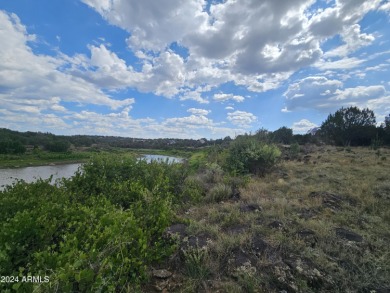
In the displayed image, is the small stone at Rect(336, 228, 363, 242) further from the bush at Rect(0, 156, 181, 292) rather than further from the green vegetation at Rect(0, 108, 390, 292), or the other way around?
the bush at Rect(0, 156, 181, 292)

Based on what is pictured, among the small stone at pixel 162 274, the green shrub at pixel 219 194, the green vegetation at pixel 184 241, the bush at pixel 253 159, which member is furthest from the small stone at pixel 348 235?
the bush at pixel 253 159

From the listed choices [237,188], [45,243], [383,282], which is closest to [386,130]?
[237,188]

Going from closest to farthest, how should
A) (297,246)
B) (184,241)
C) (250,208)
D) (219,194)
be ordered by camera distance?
(297,246), (184,241), (250,208), (219,194)

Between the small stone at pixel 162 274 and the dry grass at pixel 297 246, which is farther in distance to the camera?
the small stone at pixel 162 274

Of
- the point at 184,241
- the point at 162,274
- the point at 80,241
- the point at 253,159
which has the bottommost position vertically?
the point at 162,274

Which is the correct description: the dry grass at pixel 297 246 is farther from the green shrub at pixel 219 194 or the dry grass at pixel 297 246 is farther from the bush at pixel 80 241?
the green shrub at pixel 219 194

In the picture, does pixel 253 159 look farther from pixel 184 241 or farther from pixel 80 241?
pixel 80 241

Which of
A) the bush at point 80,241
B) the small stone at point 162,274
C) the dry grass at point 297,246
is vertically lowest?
the small stone at point 162,274

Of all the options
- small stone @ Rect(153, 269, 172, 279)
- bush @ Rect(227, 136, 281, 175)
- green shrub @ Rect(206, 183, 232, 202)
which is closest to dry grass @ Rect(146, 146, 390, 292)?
small stone @ Rect(153, 269, 172, 279)

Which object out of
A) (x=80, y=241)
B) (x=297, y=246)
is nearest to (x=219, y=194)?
(x=297, y=246)

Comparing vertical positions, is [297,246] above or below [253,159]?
below

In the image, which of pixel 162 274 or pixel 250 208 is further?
pixel 250 208

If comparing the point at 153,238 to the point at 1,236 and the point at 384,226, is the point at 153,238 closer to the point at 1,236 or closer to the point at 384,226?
the point at 1,236

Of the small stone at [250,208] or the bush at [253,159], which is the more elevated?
the bush at [253,159]
